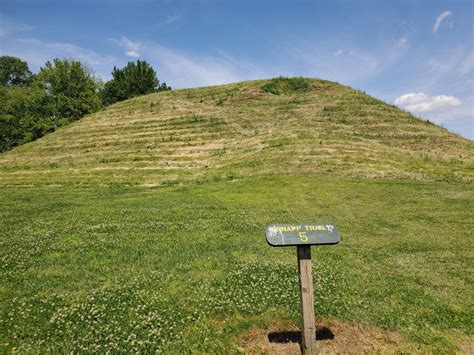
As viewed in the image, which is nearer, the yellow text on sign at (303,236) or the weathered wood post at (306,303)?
the yellow text on sign at (303,236)

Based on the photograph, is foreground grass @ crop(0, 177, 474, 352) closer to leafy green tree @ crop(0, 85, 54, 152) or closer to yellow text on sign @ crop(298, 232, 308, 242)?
yellow text on sign @ crop(298, 232, 308, 242)

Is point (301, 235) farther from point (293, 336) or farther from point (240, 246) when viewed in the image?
point (240, 246)

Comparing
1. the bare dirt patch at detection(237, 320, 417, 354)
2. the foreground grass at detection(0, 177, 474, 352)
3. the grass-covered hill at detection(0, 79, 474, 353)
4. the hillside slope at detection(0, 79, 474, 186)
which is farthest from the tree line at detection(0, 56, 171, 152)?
the bare dirt patch at detection(237, 320, 417, 354)

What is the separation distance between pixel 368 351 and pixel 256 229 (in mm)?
8937

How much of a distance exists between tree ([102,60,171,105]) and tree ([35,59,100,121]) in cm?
601

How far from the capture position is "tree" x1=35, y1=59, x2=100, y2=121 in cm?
7556

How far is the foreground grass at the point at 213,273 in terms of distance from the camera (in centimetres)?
736

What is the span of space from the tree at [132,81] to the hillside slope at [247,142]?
2123cm

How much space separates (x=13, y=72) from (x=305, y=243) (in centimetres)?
10678

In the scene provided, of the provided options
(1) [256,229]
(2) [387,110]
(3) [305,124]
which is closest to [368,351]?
(1) [256,229]

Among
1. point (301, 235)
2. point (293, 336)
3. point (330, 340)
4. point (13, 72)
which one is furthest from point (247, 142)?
point (13, 72)

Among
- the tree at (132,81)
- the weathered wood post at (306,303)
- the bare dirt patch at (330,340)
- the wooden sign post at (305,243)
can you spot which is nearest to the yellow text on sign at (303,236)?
the wooden sign post at (305,243)

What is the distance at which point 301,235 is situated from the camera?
629 cm

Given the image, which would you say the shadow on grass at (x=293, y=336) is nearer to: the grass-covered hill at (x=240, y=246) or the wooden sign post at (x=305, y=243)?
the grass-covered hill at (x=240, y=246)
